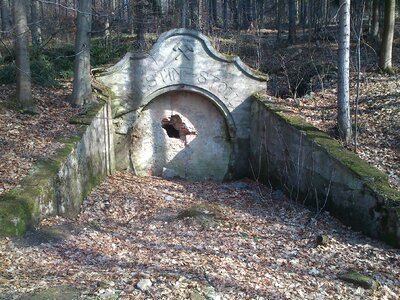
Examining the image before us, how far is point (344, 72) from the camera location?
9586mm

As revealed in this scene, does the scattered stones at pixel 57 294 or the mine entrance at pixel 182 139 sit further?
the mine entrance at pixel 182 139

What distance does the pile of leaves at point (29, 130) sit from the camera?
7.43 meters

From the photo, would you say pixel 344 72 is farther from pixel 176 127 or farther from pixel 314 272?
pixel 176 127

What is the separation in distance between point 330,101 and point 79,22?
6.69 meters

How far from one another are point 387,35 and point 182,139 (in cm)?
709

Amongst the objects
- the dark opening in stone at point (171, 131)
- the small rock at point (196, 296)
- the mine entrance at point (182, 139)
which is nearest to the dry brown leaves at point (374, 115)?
the mine entrance at point (182, 139)

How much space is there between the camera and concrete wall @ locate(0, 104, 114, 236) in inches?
237

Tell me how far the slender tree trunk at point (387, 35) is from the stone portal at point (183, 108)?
4.34m

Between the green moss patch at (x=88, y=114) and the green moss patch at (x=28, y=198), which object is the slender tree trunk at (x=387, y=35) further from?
the green moss patch at (x=28, y=198)

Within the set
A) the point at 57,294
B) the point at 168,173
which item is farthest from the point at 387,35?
the point at 57,294

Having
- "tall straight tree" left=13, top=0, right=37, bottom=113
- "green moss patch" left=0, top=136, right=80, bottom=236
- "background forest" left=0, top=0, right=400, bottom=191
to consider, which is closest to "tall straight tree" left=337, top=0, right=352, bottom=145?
"background forest" left=0, top=0, right=400, bottom=191

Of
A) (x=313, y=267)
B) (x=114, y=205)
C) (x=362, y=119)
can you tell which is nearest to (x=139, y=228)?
(x=114, y=205)

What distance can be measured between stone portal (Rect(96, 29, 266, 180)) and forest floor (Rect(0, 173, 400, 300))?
145 inches

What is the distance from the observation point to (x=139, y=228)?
7977 mm
